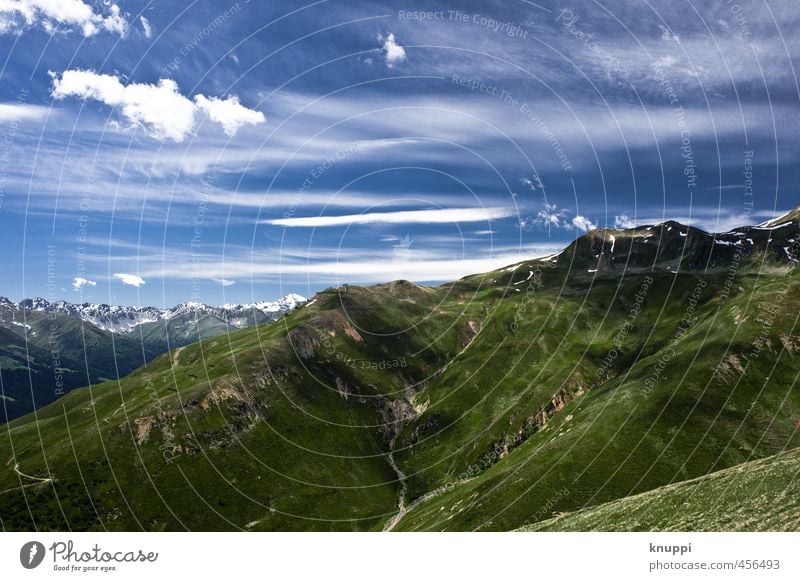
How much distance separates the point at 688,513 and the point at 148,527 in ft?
583

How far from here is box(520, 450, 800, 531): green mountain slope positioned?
36.0 meters

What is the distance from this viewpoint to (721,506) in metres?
41.2

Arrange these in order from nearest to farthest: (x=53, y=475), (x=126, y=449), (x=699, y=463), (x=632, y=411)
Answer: (x=699, y=463)
(x=632, y=411)
(x=53, y=475)
(x=126, y=449)

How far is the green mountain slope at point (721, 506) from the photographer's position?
118ft

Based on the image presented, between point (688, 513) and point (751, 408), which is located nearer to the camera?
point (688, 513)

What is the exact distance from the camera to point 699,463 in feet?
443

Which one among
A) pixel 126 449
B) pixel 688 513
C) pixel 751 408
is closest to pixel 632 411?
pixel 751 408

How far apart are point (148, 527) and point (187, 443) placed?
39.2m
